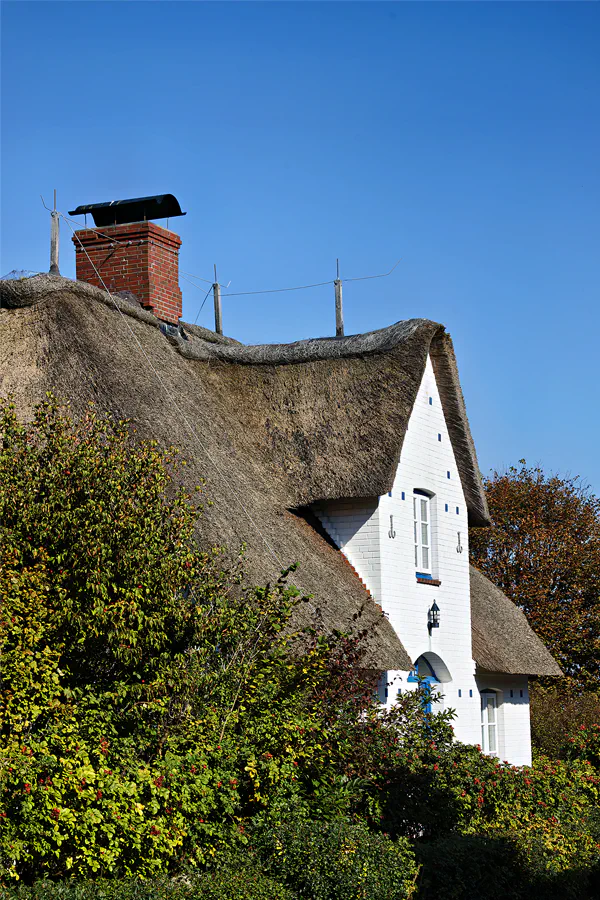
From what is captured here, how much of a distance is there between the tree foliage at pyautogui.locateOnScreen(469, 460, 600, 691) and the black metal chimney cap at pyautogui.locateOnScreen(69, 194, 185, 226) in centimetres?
1412

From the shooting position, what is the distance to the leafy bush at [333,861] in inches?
370

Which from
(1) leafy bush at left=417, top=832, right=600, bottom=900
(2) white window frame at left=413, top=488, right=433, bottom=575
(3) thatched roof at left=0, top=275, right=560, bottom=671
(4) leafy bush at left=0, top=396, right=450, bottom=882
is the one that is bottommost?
(1) leafy bush at left=417, top=832, right=600, bottom=900

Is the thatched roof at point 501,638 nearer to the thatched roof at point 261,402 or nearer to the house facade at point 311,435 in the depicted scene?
the house facade at point 311,435

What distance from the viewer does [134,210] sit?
19.7 metres

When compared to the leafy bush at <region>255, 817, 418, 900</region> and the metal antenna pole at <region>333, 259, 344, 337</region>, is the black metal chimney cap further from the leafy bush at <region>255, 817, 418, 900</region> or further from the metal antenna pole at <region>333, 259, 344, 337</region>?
the leafy bush at <region>255, 817, 418, 900</region>

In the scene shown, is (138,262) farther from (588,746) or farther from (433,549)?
(588,746)

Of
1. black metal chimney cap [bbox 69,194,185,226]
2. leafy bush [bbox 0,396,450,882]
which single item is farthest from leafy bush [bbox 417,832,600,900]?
black metal chimney cap [bbox 69,194,185,226]

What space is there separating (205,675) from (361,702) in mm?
2988

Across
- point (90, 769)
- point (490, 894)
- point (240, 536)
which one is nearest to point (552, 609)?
point (240, 536)

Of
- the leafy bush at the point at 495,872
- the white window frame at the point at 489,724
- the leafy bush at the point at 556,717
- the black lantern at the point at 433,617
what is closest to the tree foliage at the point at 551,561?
the leafy bush at the point at 556,717

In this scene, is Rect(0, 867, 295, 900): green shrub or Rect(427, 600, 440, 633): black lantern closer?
Rect(0, 867, 295, 900): green shrub

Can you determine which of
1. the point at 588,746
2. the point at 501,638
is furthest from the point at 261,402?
the point at 588,746

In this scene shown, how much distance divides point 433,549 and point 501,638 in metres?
3.52

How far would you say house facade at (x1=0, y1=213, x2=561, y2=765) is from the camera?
1448 centimetres
